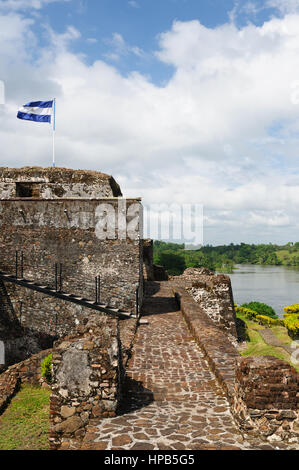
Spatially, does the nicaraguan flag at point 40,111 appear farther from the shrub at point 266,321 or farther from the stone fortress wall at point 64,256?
the shrub at point 266,321

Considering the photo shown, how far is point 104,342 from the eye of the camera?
4.95 metres

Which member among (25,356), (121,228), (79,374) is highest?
(121,228)

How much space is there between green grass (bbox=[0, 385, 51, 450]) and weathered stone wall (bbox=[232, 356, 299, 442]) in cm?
360

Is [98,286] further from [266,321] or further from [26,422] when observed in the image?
[266,321]

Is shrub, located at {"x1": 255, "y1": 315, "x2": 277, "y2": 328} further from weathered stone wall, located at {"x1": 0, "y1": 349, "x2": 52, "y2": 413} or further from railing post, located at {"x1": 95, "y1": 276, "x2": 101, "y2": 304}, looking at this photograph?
weathered stone wall, located at {"x1": 0, "y1": 349, "x2": 52, "y2": 413}

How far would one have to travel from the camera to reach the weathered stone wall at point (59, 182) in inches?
610

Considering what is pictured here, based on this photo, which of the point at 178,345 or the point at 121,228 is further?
the point at 121,228

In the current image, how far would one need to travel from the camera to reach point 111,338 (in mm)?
4984

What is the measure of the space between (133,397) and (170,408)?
27.5 inches

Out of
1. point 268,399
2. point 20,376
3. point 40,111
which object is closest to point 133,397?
point 268,399

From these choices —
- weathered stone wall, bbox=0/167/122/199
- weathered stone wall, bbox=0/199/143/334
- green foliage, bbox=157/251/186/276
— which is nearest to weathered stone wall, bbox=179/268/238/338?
weathered stone wall, bbox=0/199/143/334
